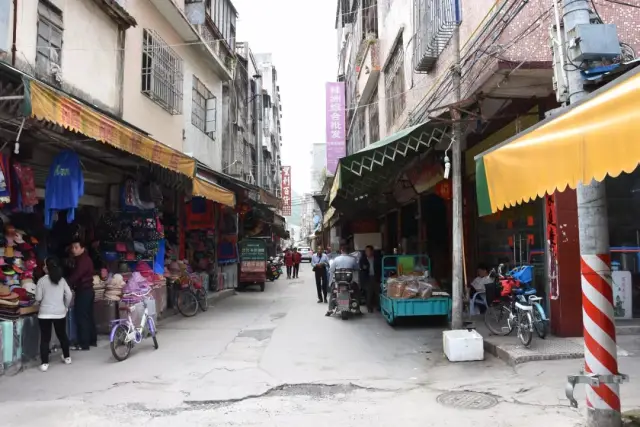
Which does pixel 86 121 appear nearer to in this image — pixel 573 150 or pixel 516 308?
pixel 573 150

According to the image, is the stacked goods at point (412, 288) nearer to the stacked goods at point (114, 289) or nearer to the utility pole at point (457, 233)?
the utility pole at point (457, 233)

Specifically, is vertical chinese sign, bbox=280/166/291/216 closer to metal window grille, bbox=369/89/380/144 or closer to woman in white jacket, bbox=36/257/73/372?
metal window grille, bbox=369/89/380/144

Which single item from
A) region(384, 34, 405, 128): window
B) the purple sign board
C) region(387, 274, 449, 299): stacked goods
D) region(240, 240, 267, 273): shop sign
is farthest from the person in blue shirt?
the purple sign board

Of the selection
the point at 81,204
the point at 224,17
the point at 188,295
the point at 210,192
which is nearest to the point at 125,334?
the point at 81,204

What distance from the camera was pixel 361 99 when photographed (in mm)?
23844

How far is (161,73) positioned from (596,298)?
12.5 meters

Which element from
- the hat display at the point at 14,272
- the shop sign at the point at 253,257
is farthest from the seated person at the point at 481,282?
the shop sign at the point at 253,257

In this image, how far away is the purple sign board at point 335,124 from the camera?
2675 cm

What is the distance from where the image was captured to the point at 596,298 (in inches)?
167

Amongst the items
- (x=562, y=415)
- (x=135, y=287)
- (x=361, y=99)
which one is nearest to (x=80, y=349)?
(x=135, y=287)

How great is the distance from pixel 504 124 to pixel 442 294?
369cm

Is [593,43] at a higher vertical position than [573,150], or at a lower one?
higher

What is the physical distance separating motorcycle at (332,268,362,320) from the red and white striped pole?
7.72 m

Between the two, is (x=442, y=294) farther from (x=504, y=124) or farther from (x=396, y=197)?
(x=396, y=197)
